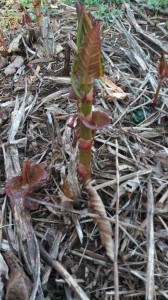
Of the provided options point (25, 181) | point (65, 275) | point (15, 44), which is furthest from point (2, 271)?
point (15, 44)

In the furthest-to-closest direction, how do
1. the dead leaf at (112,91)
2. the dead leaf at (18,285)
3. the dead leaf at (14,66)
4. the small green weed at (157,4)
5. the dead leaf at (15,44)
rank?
1. the small green weed at (157,4)
2. the dead leaf at (15,44)
3. the dead leaf at (14,66)
4. the dead leaf at (112,91)
5. the dead leaf at (18,285)

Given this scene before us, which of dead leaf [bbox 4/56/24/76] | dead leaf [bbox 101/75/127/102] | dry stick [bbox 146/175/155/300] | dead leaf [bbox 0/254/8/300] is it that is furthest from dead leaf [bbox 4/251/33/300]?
dead leaf [bbox 4/56/24/76]

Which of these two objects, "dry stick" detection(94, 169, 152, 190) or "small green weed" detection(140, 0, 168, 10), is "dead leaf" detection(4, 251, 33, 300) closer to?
"dry stick" detection(94, 169, 152, 190)

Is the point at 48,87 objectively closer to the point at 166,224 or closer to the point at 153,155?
the point at 153,155

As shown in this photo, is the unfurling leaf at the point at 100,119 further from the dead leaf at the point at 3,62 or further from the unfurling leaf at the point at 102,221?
the dead leaf at the point at 3,62

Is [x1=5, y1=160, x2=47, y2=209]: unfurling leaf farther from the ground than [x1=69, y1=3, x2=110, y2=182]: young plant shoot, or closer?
closer

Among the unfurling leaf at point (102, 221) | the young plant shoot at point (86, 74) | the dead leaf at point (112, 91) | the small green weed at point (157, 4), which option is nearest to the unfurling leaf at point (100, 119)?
the young plant shoot at point (86, 74)
